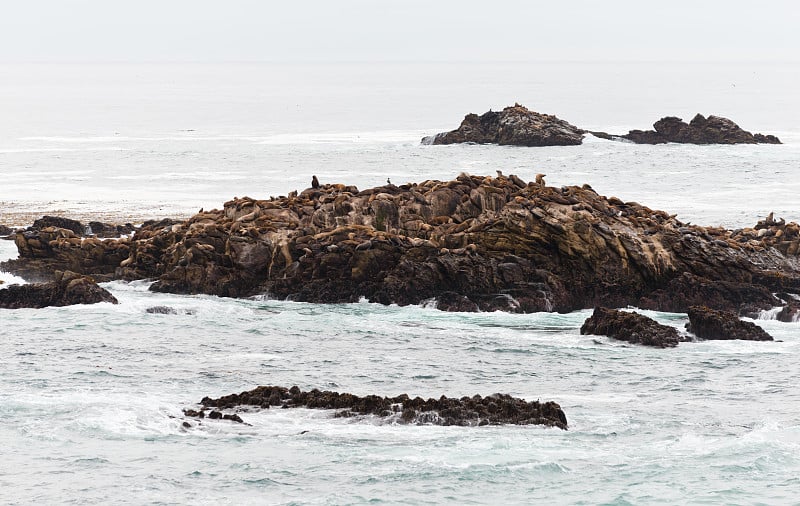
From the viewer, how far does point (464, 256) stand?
38.2m

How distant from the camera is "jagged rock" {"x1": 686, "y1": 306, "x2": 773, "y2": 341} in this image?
108ft

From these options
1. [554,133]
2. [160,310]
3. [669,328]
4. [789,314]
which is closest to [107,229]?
[160,310]

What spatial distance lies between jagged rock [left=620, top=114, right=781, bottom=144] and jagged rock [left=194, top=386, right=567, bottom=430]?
79.5 metres

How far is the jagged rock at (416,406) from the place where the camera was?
2535 centimetres

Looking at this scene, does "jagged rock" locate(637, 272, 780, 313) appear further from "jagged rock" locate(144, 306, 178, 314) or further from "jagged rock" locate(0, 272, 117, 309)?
"jagged rock" locate(0, 272, 117, 309)

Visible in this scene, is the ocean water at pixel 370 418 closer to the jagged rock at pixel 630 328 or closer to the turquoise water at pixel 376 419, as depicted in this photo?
the turquoise water at pixel 376 419

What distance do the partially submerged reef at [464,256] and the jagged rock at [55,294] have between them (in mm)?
2675

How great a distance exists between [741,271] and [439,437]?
17610mm

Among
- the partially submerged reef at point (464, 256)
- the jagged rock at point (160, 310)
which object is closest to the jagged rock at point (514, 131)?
the partially submerged reef at point (464, 256)

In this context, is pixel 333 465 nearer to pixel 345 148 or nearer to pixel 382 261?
pixel 382 261

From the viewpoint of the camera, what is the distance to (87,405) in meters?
26.5

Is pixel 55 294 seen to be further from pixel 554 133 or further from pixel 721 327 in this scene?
pixel 554 133

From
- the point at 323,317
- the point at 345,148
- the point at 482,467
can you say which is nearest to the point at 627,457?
the point at 482,467

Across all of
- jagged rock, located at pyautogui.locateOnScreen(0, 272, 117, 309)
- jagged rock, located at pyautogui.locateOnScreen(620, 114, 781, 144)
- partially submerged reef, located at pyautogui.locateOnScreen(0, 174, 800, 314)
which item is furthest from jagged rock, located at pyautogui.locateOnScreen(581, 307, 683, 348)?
jagged rock, located at pyautogui.locateOnScreen(620, 114, 781, 144)
